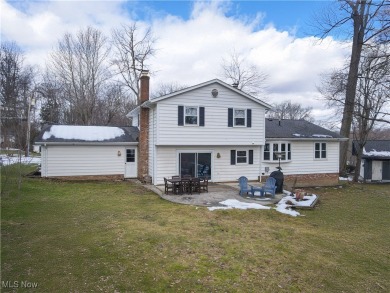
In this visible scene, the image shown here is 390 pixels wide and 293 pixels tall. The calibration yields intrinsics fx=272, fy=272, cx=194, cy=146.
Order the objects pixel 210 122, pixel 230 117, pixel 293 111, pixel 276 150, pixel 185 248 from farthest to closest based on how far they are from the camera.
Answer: pixel 293 111
pixel 276 150
pixel 230 117
pixel 210 122
pixel 185 248

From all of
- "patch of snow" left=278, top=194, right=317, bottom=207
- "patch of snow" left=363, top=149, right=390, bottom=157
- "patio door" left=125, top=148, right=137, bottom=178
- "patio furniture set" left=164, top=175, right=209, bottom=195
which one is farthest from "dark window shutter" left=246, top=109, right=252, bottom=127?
"patch of snow" left=363, top=149, right=390, bottom=157

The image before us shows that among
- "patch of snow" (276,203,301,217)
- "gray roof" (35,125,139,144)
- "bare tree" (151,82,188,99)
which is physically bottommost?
"patch of snow" (276,203,301,217)

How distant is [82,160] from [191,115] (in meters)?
7.53

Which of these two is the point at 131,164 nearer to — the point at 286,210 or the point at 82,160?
the point at 82,160

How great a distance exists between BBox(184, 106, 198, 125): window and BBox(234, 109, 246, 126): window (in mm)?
2616

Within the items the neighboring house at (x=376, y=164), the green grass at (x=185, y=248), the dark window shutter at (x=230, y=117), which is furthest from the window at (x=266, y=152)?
the neighboring house at (x=376, y=164)

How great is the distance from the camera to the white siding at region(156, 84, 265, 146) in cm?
1541

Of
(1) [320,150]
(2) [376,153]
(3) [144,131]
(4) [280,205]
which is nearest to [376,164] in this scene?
(2) [376,153]

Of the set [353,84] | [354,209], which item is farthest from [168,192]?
[353,84]

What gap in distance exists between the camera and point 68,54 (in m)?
32.8

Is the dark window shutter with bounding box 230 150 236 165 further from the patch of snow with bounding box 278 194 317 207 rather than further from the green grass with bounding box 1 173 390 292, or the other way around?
the green grass with bounding box 1 173 390 292

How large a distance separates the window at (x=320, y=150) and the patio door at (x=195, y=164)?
8.48m

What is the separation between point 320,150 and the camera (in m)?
20.1

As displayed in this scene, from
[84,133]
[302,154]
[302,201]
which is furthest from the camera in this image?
[302,154]
